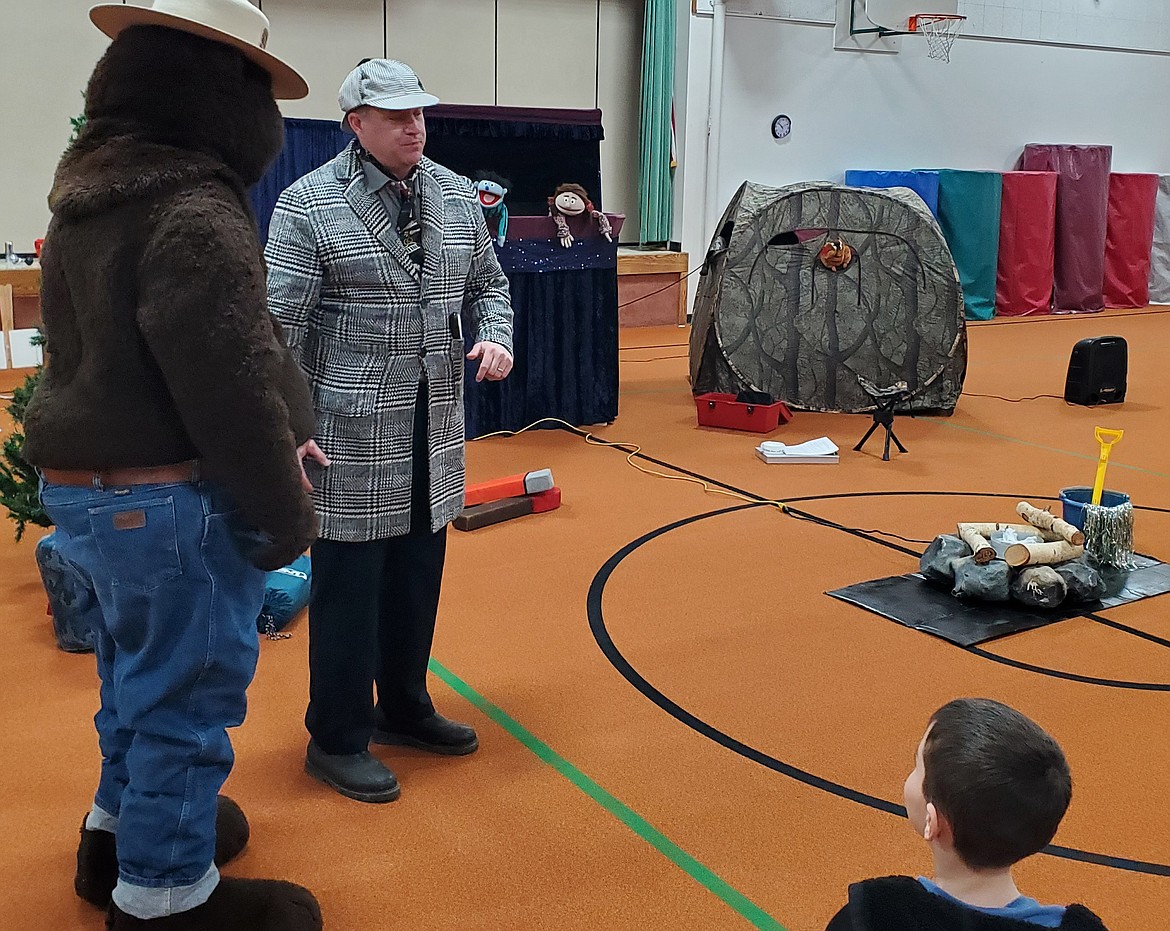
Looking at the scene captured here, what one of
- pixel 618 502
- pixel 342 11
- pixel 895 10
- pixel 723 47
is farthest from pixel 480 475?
pixel 895 10

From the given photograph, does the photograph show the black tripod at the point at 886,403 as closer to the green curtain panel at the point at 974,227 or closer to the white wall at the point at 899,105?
the white wall at the point at 899,105

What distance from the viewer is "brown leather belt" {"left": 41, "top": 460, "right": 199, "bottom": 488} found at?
67.2 inches

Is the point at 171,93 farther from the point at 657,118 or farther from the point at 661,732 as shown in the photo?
the point at 657,118

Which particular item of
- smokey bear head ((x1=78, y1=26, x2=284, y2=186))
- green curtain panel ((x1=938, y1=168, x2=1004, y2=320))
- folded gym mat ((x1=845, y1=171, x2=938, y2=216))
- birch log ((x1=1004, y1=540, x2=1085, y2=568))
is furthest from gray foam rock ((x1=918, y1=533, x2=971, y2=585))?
green curtain panel ((x1=938, y1=168, x2=1004, y2=320))

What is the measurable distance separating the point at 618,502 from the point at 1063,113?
925 cm

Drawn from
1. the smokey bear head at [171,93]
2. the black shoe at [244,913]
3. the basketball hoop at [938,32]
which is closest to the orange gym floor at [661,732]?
the black shoe at [244,913]

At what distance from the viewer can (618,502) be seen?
187 inches

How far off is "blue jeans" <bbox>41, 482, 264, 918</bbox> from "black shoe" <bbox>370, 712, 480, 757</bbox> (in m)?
0.87

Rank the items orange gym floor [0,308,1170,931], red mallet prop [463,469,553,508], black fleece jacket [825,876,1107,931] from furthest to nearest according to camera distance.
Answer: red mallet prop [463,469,553,508], orange gym floor [0,308,1170,931], black fleece jacket [825,876,1107,931]

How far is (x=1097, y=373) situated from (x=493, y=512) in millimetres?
3986

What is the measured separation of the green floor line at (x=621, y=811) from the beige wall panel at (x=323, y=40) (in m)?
6.35

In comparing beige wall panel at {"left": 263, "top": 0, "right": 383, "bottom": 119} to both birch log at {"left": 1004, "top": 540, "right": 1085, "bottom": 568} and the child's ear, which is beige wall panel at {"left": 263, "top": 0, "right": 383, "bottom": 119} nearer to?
birch log at {"left": 1004, "top": 540, "right": 1085, "bottom": 568}

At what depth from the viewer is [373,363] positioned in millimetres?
2373

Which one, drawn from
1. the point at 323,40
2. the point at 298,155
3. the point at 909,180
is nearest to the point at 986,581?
the point at 298,155
